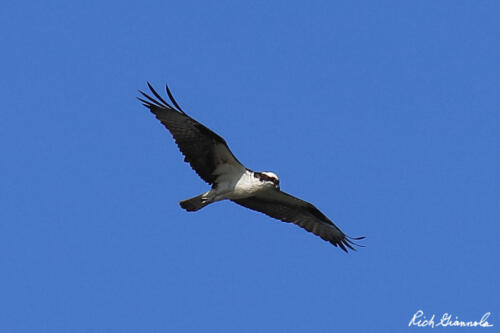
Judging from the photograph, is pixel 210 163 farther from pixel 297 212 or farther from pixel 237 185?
pixel 297 212

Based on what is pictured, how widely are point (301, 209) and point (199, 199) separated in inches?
102

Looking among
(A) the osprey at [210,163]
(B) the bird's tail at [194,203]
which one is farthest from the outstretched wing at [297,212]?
(B) the bird's tail at [194,203]

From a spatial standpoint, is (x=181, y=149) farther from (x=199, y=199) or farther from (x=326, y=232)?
(x=326, y=232)

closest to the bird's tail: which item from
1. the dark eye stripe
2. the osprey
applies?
the osprey

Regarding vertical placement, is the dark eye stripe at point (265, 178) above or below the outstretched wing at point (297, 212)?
below

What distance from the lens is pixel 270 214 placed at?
57.9 feet

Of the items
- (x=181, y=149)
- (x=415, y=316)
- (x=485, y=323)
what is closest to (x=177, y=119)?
(x=181, y=149)

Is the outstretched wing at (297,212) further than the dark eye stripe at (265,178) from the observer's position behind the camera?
Yes

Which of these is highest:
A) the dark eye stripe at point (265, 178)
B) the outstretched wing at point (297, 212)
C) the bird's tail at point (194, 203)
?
the outstretched wing at point (297, 212)

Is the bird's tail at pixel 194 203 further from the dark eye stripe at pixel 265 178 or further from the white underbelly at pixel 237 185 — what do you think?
the dark eye stripe at pixel 265 178

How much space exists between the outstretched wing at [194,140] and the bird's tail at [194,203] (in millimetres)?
357

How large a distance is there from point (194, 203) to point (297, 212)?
8.60ft

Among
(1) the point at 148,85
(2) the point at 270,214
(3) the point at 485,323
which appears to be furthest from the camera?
(2) the point at 270,214

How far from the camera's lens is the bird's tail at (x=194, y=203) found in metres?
16.2
